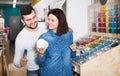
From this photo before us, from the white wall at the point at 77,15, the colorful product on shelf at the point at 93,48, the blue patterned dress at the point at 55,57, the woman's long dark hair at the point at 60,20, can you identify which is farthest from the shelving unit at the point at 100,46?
the woman's long dark hair at the point at 60,20

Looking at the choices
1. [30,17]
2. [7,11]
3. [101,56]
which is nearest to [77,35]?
[101,56]

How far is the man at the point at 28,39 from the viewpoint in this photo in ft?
8.03

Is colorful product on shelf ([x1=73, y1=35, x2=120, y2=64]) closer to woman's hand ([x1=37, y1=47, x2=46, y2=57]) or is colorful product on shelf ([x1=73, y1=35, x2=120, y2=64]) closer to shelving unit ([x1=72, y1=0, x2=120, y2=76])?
shelving unit ([x1=72, y1=0, x2=120, y2=76])

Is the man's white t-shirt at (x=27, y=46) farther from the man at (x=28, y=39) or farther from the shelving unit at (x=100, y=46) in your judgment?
the shelving unit at (x=100, y=46)

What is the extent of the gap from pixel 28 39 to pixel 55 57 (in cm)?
43

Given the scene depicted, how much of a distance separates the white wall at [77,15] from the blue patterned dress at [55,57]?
56.6 inches

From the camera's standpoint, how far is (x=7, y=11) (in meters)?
21.6

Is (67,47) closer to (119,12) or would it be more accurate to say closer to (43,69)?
(43,69)

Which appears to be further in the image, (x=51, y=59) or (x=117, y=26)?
(x=117, y=26)

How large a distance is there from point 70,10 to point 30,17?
146 cm

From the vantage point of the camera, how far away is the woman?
2260 millimetres

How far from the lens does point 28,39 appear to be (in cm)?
252

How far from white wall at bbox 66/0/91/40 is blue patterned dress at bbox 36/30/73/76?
1.44 m

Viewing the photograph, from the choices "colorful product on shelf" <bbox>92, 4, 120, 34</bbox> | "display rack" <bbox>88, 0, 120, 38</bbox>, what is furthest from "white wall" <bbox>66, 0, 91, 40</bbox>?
"colorful product on shelf" <bbox>92, 4, 120, 34</bbox>
